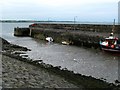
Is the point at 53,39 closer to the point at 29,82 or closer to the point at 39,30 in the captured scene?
the point at 39,30

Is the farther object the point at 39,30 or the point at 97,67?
the point at 39,30

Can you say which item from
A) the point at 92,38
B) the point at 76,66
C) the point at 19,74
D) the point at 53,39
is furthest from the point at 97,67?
the point at 53,39

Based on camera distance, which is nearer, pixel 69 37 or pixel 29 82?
pixel 29 82

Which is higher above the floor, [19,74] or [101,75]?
[19,74]

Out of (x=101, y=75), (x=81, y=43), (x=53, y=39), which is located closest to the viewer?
(x=101, y=75)

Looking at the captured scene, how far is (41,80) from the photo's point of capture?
11.5 metres

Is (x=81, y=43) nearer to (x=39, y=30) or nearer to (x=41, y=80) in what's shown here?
(x=39, y=30)

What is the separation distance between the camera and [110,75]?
17.0m

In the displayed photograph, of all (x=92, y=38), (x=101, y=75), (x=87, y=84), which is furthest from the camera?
(x=92, y=38)

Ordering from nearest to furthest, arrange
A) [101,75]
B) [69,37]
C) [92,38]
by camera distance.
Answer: [101,75] → [92,38] → [69,37]

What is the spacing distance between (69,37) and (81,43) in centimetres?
479

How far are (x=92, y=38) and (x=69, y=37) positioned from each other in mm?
7306

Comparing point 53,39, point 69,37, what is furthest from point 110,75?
point 53,39

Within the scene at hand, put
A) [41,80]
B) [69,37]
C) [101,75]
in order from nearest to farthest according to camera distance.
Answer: [41,80], [101,75], [69,37]
